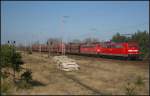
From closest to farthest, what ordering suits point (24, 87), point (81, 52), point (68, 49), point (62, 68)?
point (24, 87) < point (62, 68) < point (81, 52) < point (68, 49)

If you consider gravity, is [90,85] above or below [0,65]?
below

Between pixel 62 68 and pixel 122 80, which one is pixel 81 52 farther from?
pixel 122 80

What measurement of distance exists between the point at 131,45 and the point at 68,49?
41.5 m

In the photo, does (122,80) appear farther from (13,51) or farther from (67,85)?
(13,51)

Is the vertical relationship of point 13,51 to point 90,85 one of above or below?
above

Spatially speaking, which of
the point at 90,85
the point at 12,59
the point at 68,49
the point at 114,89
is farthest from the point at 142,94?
the point at 68,49

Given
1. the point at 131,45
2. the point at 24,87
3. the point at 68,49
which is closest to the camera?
the point at 24,87

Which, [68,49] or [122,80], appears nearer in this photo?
[122,80]

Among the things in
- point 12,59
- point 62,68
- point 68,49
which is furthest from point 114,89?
point 68,49

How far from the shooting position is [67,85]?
2095 cm

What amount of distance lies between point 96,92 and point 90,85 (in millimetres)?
2961

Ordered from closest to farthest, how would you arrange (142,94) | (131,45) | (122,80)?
(142,94) → (122,80) → (131,45)

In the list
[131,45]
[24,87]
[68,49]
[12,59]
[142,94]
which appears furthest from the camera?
[68,49]

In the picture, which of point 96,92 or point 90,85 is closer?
point 96,92
